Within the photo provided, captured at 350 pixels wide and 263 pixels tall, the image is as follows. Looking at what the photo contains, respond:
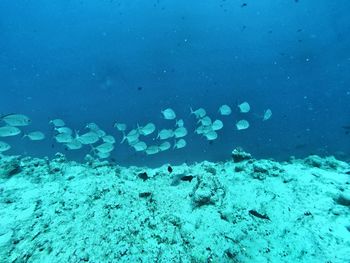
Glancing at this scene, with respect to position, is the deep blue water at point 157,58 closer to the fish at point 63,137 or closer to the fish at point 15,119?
the fish at point 63,137

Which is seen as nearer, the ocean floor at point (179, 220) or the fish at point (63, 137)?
the ocean floor at point (179, 220)

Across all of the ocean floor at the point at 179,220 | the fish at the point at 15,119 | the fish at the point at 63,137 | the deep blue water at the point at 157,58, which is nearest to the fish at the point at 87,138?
the fish at the point at 63,137

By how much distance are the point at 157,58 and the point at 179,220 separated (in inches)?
931

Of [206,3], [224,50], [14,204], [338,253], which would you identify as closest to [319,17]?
[224,50]

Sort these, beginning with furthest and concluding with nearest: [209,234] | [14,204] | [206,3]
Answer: [206,3]
[14,204]
[209,234]

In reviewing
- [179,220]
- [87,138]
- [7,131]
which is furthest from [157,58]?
[179,220]

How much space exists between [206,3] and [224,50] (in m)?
5.17

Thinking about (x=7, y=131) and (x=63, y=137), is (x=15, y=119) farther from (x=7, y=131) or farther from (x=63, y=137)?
(x=63, y=137)

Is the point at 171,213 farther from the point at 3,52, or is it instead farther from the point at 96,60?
the point at 3,52

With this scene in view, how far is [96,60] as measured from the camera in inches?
1039

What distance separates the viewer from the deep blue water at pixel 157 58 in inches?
955

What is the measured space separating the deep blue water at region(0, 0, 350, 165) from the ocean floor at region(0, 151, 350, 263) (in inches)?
771

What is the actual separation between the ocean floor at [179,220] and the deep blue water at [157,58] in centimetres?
1960

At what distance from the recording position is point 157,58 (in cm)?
2558
